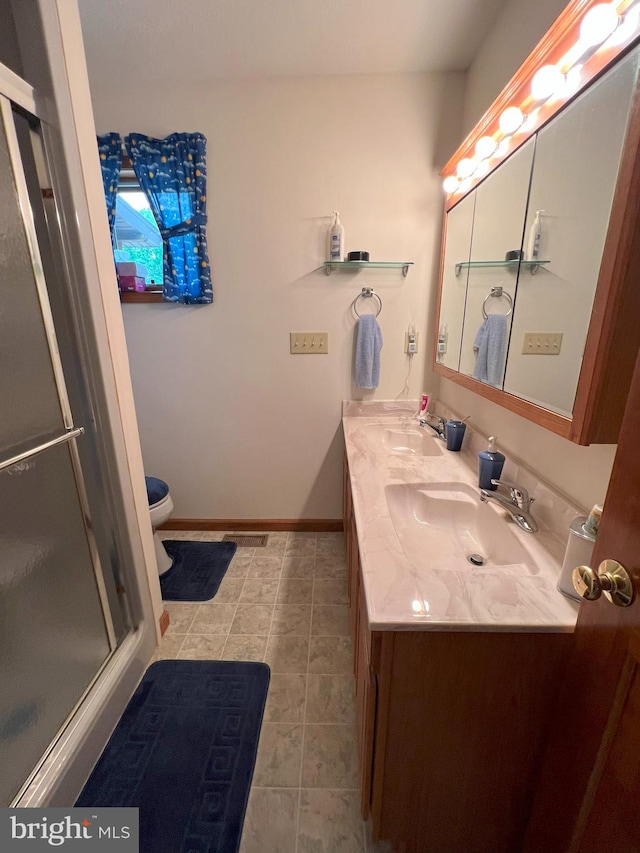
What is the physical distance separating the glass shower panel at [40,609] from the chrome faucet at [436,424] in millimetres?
1592

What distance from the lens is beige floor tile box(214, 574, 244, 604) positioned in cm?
183

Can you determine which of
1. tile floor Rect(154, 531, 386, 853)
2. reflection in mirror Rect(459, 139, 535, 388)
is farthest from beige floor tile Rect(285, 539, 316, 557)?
reflection in mirror Rect(459, 139, 535, 388)

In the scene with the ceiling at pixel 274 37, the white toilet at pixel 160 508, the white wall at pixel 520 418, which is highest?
the ceiling at pixel 274 37

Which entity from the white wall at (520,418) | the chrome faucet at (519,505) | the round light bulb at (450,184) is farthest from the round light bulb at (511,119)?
the chrome faucet at (519,505)

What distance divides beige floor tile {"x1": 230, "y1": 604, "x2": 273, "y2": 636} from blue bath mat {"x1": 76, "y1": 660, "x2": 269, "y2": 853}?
6.8 inches

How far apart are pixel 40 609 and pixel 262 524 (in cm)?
138

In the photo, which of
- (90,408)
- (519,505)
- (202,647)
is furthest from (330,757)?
(90,408)

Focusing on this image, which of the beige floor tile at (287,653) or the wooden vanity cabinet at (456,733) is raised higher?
the wooden vanity cabinet at (456,733)

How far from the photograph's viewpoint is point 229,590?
1893 millimetres

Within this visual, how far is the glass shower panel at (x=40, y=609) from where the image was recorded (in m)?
1.00

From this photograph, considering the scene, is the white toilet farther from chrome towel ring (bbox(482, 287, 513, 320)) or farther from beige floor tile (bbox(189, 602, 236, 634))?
chrome towel ring (bbox(482, 287, 513, 320))

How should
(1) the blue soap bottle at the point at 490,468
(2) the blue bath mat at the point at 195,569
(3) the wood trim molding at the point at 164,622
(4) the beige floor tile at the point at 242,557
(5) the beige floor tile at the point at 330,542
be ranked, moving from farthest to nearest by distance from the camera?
(5) the beige floor tile at the point at 330,542
(4) the beige floor tile at the point at 242,557
(2) the blue bath mat at the point at 195,569
(3) the wood trim molding at the point at 164,622
(1) the blue soap bottle at the point at 490,468

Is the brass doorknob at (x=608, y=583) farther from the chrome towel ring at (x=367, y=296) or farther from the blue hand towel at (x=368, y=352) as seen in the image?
the chrome towel ring at (x=367, y=296)

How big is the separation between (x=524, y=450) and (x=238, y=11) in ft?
6.49
